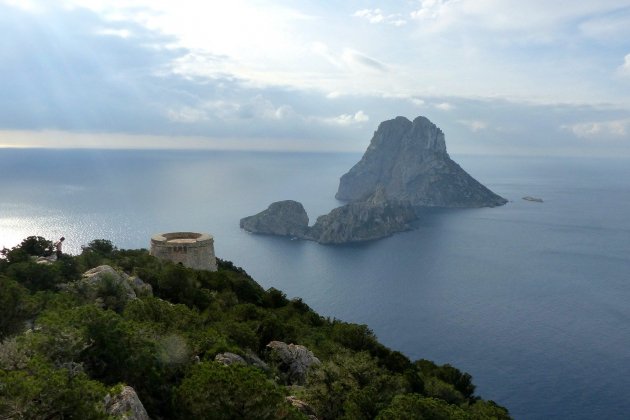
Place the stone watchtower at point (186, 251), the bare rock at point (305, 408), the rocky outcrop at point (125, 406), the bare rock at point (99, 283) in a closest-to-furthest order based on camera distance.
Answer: the rocky outcrop at point (125, 406)
the bare rock at point (305, 408)
the bare rock at point (99, 283)
the stone watchtower at point (186, 251)

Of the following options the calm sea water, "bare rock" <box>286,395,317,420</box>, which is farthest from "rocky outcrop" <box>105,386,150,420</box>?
the calm sea water

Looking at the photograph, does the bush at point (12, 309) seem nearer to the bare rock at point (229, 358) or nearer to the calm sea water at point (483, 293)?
the bare rock at point (229, 358)

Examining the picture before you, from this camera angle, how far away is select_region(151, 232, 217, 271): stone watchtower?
48906mm

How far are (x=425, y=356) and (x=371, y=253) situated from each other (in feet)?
284

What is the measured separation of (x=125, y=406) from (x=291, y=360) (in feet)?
47.7

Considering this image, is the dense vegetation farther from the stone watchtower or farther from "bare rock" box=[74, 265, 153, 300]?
the stone watchtower

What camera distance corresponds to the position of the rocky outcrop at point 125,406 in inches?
506

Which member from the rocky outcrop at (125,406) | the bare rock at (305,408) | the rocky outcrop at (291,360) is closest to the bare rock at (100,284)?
the rocky outcrop at (291,360)

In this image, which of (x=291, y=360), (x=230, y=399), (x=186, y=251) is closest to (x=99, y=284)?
(x=291, y=360)

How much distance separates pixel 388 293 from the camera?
130 m

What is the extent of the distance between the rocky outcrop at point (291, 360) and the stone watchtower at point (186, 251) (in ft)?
80.6

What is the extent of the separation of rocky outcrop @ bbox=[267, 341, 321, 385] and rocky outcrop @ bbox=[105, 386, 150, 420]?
1291 cm

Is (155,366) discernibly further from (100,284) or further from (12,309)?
(100,284)

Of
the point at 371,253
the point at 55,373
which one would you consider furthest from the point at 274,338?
the point at 371,253
